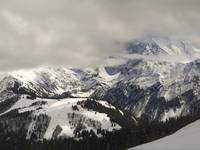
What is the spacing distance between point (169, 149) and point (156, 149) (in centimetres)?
474

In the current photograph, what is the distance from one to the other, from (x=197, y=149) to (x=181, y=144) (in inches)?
492

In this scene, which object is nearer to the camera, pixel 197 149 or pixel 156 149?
pixel 197 149

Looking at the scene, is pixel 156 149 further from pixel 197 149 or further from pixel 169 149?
pixel 197 149

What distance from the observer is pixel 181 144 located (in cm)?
8450

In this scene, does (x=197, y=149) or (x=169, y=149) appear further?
(x=169, y=149)

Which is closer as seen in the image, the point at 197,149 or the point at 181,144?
the point at 197,149

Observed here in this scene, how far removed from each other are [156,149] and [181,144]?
4574 mm

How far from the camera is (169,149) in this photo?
80.4m

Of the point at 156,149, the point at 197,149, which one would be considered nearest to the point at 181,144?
the point at 156,149

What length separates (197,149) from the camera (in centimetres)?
7206

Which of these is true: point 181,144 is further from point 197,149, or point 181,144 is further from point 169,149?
point 197,149

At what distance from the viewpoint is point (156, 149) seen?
278ft

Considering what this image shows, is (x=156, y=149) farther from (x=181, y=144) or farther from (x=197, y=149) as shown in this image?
(x=197, y=149)
